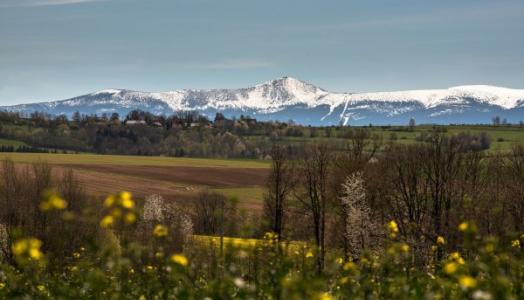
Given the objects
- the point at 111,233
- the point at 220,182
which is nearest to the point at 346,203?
the point at 111,233

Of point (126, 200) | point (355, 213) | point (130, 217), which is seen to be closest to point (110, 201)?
point (126, 200)

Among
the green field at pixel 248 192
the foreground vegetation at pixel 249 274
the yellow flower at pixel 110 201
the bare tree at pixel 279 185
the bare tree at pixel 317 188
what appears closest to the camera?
the yellow flower at pixel 110 201

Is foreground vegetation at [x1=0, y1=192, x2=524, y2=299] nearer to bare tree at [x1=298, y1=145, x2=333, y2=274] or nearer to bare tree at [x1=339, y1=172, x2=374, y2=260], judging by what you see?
bare tree at [x1=339, y1=172, x2=374, y2=260]

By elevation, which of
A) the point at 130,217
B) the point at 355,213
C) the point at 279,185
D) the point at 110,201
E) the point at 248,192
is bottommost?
the point at 248,192

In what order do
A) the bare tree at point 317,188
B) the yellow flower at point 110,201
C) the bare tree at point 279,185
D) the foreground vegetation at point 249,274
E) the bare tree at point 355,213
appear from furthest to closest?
1. the bare tree at point 279,185
2. the bare tree at point 317,188
3. the bare tree at point 355,213
4. the foreground vegetation at point 249,274
5. the yellow flower at point 110,201

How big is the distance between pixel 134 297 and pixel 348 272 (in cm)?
333

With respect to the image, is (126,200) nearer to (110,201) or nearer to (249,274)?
(110,201)

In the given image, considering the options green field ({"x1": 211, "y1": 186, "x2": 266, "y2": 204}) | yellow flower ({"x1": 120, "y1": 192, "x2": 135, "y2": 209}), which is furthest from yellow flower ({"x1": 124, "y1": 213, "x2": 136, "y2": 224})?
green field ({"x1": 211, "y1": 186, "x2": 266, "y2": 204})

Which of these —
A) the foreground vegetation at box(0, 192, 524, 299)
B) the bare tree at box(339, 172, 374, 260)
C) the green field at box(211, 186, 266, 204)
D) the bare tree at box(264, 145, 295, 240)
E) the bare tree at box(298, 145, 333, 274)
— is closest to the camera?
the foreground vegetation at box(0, 192, 524, 299)

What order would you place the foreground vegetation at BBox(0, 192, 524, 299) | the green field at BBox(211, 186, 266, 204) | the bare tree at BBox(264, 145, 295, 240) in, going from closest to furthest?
the foreground vegetation at BBox(0, 192, 524, 299) → the bare tree at BBox(264, 145, 295, 240) → the green field at BBox(211, 186, 266, 204)

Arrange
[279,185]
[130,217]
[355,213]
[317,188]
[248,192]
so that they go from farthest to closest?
[248,192]
[279,185]
[317,188]
[355,213]
[130,217]

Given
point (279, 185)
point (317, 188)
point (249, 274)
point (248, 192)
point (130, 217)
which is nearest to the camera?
point (130, 217)

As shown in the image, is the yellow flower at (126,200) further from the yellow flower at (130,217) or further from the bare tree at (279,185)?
the bare tree at (279,185)

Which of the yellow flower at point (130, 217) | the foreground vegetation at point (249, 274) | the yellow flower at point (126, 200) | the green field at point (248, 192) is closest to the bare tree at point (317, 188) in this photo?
the foreground vegetation at point (249, 274)
